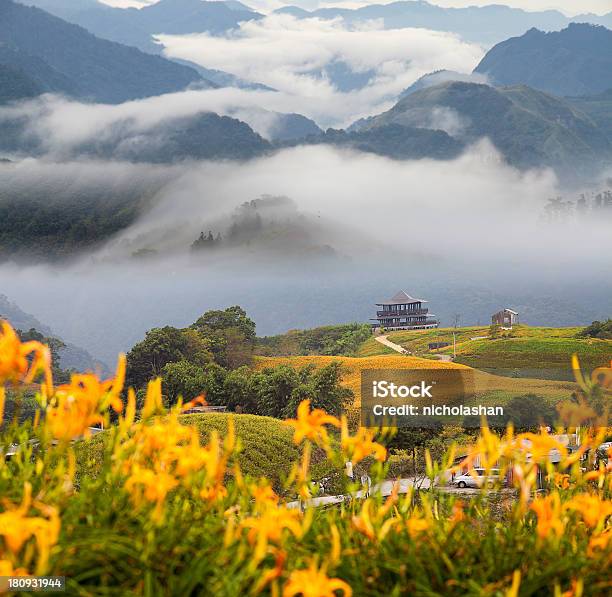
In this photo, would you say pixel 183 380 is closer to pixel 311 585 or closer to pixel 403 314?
pixel 311 585

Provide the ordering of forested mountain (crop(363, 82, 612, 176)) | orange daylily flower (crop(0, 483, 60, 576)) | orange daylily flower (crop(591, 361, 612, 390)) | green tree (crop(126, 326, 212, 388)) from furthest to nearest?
forested mountain (crop(363, 82, 612, 176)), green tree (crop(126, 326, 212, 388)), orange daylily flower (crop(591, 361, 612, 390)), orange daylily flower (crop(0, 483, 60, 576))

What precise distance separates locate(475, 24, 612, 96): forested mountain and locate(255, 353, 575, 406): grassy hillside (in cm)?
13953

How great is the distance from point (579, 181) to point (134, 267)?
74.8 m

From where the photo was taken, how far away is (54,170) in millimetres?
88688

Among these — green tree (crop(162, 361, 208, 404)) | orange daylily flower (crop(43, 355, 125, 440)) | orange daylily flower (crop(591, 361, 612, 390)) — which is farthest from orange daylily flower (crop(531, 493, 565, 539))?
green tree (crop(162, 361, 208, 404))

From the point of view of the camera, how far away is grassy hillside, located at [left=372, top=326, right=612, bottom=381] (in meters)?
26.4

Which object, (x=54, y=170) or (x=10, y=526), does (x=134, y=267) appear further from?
(x=10, y=526)

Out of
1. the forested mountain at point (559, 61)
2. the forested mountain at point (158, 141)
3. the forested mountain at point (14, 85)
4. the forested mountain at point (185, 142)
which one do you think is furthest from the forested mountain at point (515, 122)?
the forested mountain at point (14, 85)

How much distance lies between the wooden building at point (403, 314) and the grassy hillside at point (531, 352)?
10.2 m

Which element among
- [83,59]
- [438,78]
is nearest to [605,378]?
[83,59]

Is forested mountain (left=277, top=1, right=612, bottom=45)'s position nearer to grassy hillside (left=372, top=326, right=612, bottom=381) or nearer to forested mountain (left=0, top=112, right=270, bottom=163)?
forested mountain (left=0, top=112, right=270, bottom=163)

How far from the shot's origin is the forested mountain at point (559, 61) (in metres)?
155

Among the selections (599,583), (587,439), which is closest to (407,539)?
(599,583)

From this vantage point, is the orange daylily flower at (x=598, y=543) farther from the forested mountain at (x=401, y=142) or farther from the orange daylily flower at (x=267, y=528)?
the forested mountain at (x=401, y=142)
